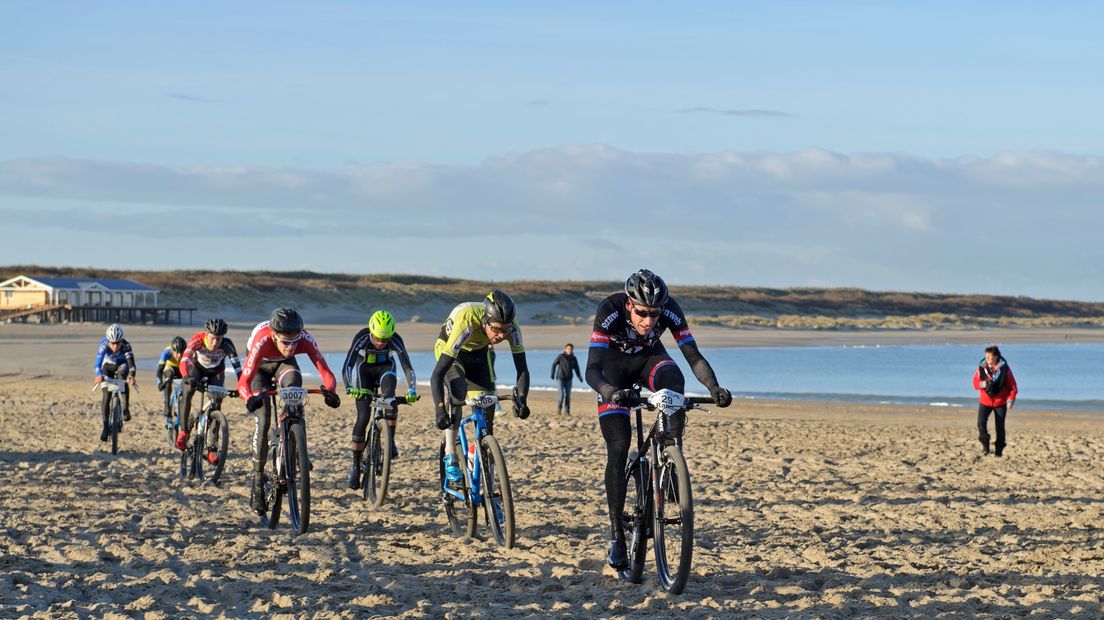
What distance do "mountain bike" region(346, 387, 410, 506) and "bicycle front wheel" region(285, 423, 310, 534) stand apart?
1.34 m

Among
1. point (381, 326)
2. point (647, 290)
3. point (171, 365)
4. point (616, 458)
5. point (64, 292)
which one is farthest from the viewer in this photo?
point (64, 292)

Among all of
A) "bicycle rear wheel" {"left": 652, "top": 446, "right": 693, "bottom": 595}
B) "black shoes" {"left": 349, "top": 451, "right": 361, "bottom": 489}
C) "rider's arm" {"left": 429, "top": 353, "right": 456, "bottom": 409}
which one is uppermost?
"rider's arm" {"left": 429, "top": 353, "right": 456, "bottom": 409}

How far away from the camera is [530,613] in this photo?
738 centimetres

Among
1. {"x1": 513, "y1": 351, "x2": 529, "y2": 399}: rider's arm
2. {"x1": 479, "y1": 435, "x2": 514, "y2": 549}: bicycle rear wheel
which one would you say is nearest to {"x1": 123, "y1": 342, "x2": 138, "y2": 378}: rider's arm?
{"x1": 513, "y1": 351, "x2": 529, "y2": 399}: rider's arm

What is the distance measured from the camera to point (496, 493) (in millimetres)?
9594

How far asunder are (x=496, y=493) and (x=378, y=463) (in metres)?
2.54

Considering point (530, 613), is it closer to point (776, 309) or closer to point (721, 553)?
point (721, 553)

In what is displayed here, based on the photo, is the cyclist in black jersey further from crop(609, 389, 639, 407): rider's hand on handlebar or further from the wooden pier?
the wooden pier

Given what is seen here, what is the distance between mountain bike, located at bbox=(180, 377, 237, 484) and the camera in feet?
42.1

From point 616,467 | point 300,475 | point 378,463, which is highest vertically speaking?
point 616,467

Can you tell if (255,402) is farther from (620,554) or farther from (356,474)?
(620,554)

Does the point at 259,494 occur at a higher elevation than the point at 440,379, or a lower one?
lower

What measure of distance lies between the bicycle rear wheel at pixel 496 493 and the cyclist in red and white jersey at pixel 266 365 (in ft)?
5.31

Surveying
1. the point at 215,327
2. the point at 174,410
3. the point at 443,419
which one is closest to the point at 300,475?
the point at 443,419
